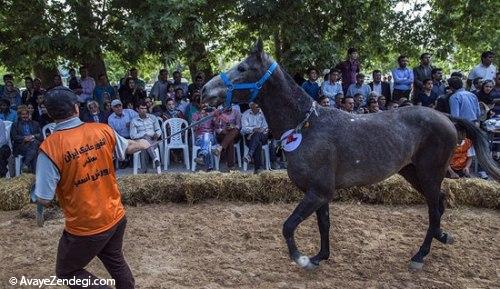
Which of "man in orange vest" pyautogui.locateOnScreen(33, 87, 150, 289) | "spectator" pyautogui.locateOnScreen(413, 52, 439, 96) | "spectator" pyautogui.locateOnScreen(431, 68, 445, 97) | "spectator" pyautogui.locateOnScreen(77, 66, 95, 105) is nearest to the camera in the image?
"man in orange vest" pyautogui.locateOnScreen(33, 87, 150, 289)

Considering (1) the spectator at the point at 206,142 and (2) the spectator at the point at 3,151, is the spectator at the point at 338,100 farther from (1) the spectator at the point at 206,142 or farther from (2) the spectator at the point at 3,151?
(2) the spectator at the point at 3,151

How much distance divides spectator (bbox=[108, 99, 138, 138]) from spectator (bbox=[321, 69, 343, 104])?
4.58 meters

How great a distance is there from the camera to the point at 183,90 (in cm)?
1195

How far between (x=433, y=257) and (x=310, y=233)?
1505 millimetres

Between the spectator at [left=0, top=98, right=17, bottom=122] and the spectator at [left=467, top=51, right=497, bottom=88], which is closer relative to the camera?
the spectator at [left=0, top=98, right=17, bottom=122]

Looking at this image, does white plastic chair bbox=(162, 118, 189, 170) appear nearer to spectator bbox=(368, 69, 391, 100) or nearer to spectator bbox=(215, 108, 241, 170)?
spectator bbox=(215, 108, 241, 170)

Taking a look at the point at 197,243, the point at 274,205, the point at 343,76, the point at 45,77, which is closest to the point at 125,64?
the point at 45,77

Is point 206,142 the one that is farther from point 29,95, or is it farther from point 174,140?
point 29,95

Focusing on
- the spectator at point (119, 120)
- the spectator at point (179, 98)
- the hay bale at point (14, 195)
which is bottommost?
the hay bale at point (14, 195)

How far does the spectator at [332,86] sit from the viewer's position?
11.0 metres

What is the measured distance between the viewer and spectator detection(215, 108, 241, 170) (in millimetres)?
10039

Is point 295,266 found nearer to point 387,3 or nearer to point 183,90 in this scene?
point 183,90

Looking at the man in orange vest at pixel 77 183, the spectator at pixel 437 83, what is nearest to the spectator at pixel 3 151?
the man in orange vest at pixel 77 183

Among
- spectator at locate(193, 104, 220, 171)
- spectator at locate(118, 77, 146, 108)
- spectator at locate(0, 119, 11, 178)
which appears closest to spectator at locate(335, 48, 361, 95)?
spectator at locate(193, 104, 220, 171)
